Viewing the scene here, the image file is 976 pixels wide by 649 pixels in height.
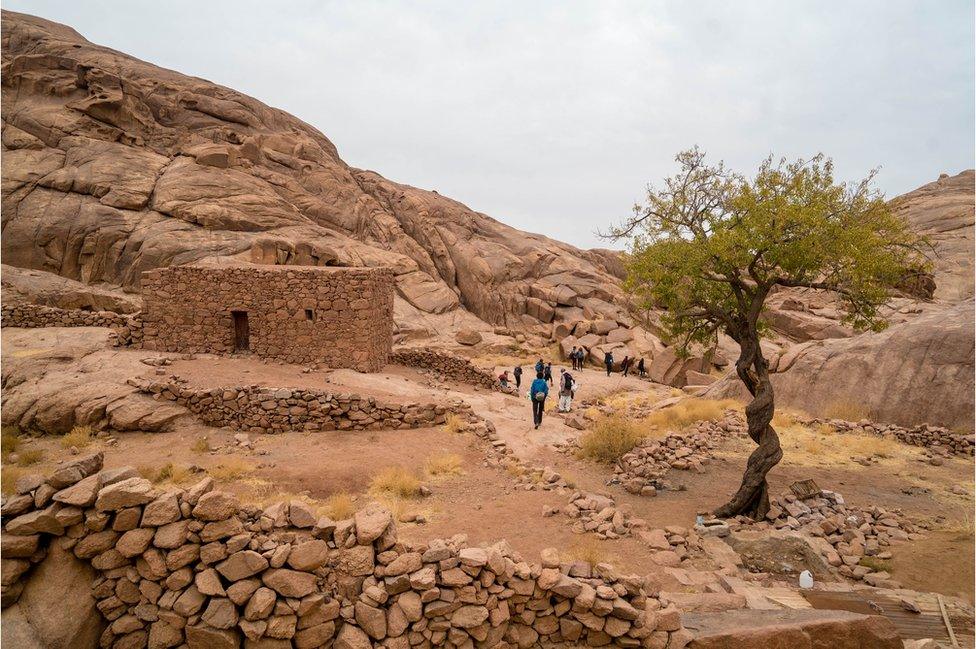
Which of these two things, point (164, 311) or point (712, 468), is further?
point (164, 311)

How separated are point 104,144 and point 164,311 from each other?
20587mm

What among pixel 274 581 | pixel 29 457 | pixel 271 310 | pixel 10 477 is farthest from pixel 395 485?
pixel 271 310

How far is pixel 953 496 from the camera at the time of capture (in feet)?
34.6

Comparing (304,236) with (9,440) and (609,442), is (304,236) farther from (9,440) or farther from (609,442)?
(609,442)

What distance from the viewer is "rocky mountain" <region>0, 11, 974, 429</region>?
57.6ft

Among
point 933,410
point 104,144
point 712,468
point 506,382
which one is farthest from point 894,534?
point 104,144

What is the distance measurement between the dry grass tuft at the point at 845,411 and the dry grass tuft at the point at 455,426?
12.7 m

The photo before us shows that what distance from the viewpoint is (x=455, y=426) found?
14.0 meters

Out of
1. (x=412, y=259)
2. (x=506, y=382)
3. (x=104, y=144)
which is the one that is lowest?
(x=506, y=382)

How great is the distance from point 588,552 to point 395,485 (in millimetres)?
4293

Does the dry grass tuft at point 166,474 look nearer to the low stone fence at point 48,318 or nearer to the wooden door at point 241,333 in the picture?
the wooden door at point 241,333

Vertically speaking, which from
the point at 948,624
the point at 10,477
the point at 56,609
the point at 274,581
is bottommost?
the point at 10,477

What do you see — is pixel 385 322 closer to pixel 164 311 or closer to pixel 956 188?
pixel 164 311

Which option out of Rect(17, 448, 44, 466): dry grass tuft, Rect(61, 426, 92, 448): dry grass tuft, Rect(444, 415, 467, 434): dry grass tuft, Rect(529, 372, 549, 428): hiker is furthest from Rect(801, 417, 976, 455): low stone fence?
Rect(17, 448, 44, 466): dry grass tuft
